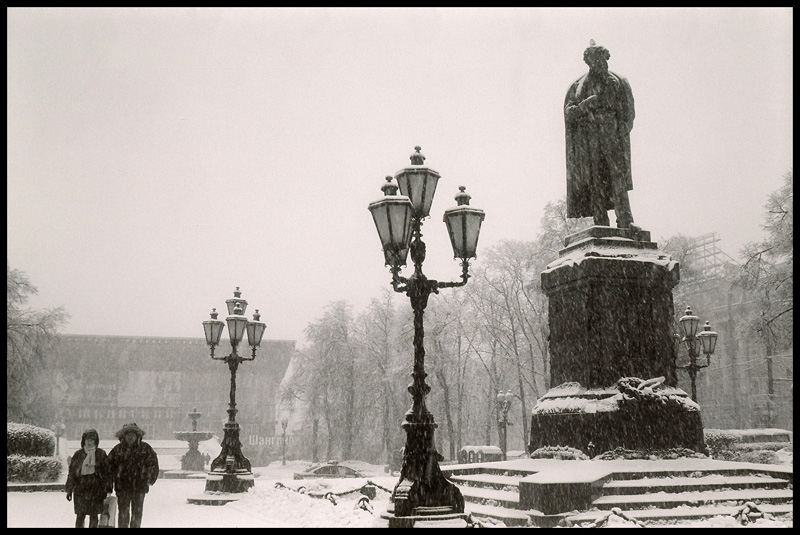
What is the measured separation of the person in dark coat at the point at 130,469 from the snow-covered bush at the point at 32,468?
48.3ft

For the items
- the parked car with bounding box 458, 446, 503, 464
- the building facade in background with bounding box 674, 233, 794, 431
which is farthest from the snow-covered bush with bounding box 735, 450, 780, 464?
the building facade in background with bounding box 674, 233, 794, 431

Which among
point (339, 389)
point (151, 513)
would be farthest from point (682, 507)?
point (339, 389)

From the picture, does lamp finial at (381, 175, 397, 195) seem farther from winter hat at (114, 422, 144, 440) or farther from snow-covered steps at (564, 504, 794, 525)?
winter hat at (114, 422, 144, 440)

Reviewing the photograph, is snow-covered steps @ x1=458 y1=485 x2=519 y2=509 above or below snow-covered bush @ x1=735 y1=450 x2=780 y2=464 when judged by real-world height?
above

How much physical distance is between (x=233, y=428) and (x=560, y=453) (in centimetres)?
953

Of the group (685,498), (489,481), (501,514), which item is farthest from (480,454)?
(501,514)

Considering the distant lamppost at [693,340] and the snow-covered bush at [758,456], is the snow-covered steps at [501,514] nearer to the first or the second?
the distant lamppost at [693,340]

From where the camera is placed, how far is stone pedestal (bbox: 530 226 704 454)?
30.9 ft

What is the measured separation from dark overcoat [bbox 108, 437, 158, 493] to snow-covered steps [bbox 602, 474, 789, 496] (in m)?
5.11

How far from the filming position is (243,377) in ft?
187

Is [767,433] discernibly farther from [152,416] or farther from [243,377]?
[152,416]

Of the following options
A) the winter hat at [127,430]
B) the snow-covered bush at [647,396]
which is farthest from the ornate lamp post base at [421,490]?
the snow-covered bush at [647,396]

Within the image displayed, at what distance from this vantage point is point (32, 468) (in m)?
21.2

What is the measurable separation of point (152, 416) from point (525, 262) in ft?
114
